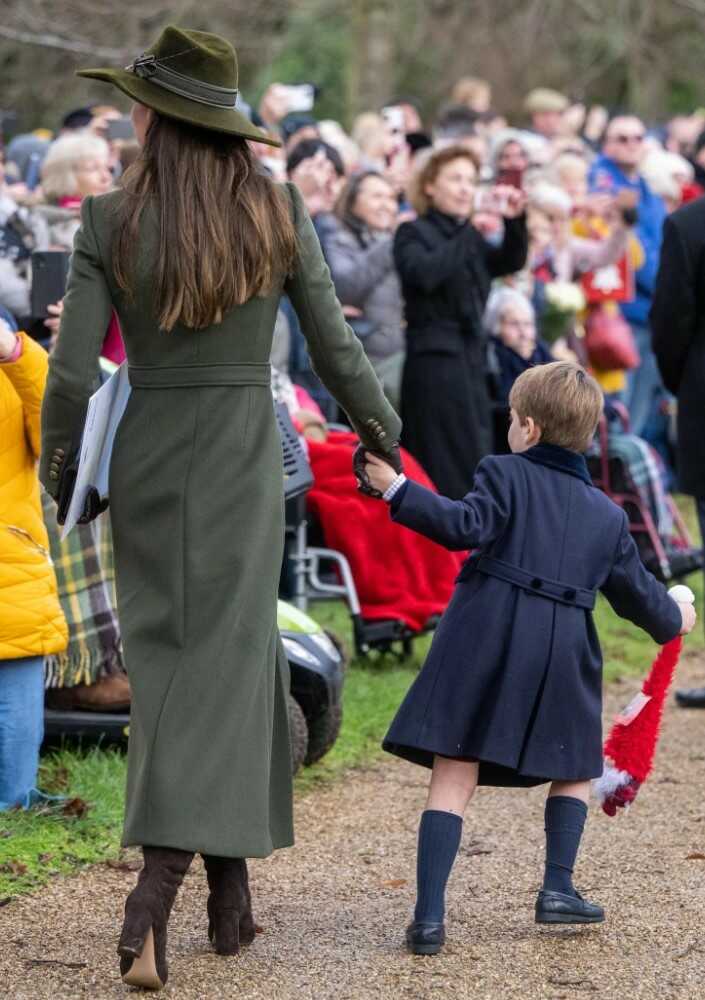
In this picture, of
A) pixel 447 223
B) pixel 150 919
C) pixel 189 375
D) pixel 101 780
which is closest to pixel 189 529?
pixel 189 375

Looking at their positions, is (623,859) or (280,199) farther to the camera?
(623,859)

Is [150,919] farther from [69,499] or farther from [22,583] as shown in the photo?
[22,583]

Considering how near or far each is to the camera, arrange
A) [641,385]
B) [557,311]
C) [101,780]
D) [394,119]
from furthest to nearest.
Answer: [641,385]
[394,119]
[557,311]
[101,780]

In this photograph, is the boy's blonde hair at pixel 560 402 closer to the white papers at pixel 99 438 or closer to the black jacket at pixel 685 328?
the white papers at pixel 99 438

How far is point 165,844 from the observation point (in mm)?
3938

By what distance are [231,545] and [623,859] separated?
5.53ft

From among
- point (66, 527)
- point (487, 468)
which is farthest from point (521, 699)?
point (66, 527)

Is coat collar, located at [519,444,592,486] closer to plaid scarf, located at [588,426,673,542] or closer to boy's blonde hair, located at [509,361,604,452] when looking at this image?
boy's blonde hair, located at [509,361,604,452]

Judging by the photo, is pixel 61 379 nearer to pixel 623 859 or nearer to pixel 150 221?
pixel 150 221

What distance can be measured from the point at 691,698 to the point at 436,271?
2.27 metres

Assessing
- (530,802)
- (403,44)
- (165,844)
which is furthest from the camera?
(403,44)

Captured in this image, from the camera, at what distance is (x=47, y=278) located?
18.7 ft

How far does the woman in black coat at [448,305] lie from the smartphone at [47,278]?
9.29ft

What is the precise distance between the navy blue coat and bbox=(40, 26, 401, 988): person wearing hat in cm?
46
